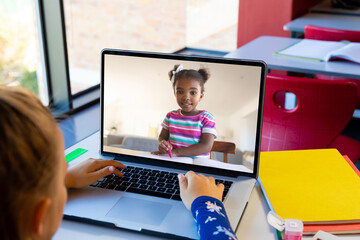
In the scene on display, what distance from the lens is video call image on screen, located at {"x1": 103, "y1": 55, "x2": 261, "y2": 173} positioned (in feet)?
3.52

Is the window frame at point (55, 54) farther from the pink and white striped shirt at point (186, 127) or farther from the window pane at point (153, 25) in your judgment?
the pink and white striped shirt at point (186, 127)

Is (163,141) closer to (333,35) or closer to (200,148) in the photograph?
(200,148)

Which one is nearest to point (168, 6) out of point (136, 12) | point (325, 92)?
point (136, 12)

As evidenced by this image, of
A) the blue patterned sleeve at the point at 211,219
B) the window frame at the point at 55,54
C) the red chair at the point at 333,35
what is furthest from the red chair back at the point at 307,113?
the window frame at the point at 55,54

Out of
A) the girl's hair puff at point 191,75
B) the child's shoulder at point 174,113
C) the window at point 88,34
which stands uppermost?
the girl's hair puff at point 191,75

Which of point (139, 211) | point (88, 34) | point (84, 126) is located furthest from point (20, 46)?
point (139, 211)

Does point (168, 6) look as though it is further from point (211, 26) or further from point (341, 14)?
point (341, 14)

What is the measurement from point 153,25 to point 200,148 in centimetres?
375

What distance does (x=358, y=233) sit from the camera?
0.87m

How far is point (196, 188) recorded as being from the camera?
97 centimetres

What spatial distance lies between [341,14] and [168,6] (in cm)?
188

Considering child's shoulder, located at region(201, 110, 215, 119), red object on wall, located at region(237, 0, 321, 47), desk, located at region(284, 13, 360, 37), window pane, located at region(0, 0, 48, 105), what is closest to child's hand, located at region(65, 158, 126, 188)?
child's shoulder, located at region(201, 110, 215, 119)

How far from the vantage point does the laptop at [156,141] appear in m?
0.94

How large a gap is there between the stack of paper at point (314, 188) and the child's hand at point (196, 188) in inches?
4.8
